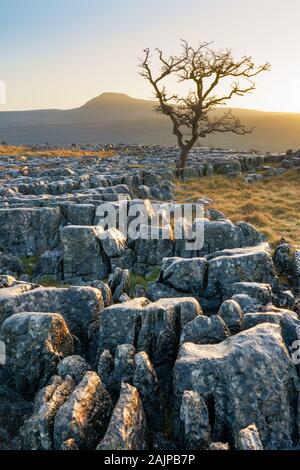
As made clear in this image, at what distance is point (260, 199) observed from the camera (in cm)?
3256

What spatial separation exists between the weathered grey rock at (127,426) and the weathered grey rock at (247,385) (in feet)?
2.72

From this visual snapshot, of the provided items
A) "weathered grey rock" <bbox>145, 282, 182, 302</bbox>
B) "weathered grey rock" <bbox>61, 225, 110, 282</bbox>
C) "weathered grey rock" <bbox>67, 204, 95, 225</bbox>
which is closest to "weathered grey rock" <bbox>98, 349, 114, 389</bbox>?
"weathered grey rock" <bbox>145, 282, 182, 302</bbox>

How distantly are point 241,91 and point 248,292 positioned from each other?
36.4m

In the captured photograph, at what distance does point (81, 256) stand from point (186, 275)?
4.94 m

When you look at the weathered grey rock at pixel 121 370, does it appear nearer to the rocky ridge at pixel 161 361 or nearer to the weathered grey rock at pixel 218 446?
the rocky ridge at pixel 161 361

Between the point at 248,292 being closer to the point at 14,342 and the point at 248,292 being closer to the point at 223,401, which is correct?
the point at 223,401

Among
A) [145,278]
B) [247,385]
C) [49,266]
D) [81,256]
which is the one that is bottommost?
[145,278]

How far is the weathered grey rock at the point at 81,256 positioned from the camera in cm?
1592

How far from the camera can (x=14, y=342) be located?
29.6 ft

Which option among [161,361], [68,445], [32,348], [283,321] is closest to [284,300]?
[283,321]

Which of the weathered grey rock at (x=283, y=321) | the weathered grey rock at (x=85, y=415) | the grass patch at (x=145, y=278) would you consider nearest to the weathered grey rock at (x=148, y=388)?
the weathered grey rock at (x=85, y=415)

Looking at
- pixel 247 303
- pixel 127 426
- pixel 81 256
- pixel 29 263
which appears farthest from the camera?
pixel 29 263

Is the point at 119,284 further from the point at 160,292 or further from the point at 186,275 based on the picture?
the point at 186,275

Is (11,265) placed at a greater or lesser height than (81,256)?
lesser
